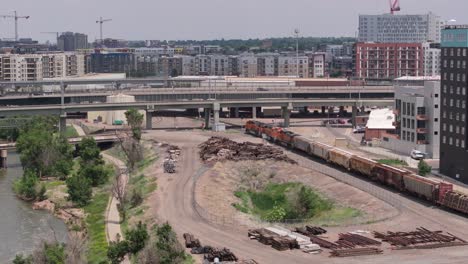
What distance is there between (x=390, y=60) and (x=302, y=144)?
70.4 metres

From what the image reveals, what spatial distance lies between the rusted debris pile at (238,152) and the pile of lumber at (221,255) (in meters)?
24.5

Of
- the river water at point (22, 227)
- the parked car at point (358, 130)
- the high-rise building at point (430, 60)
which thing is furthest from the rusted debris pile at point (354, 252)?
the high-rise building at point (430, 60)

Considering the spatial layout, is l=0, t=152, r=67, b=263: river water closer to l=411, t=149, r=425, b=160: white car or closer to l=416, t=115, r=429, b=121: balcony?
l=411, t=149, r=425, b=160: white car

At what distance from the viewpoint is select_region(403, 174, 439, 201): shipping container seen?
3907cm

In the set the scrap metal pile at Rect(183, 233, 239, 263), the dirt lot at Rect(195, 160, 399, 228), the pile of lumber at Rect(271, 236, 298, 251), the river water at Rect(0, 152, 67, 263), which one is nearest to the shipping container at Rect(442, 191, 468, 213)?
the dirt lot at Rect(195, 160, 399, 228)

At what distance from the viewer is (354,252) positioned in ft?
99.9

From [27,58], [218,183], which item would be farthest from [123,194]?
[27,58]

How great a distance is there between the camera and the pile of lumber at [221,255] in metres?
29.8

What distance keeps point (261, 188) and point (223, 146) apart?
36.6 feet

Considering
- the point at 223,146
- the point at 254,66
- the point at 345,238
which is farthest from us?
the point at 254,66

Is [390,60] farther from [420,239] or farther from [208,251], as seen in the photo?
[208,251]

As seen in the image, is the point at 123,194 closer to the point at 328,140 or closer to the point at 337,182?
the point at 337,182

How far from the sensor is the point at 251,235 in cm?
3353

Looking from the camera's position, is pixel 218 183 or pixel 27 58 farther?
pixel 27 58
